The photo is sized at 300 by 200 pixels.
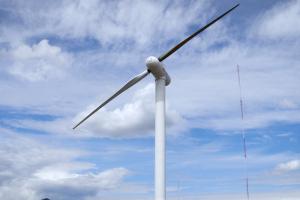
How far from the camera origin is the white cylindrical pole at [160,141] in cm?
5503

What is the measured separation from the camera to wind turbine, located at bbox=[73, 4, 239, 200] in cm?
5547

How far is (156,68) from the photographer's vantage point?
60.5m

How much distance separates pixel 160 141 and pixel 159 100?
6637mm

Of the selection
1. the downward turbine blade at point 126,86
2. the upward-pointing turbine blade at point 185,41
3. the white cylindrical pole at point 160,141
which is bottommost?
the white cylindrical pole at point 160,141

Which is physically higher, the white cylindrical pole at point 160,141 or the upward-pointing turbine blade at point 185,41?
the upward-pointing turbine blade at point 185,41

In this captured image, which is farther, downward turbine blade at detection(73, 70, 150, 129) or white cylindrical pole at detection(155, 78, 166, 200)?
downward turbine blade at detection(73, 70, 150, 129)

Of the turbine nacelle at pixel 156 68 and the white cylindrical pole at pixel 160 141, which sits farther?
the turbine nacelle at pixel 156 68

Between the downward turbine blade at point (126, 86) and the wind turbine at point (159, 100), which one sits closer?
the wind turbine at point (159, 100)

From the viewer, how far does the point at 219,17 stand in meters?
65.1

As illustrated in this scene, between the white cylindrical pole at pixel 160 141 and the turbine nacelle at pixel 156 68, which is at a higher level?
the turbine nacelle at pixel 156 68

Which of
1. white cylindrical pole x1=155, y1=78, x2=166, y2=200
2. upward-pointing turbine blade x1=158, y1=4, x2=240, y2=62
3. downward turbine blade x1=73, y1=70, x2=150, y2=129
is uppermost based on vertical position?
upward-pointing turbine blade x1=158, y1=4, x2=240, y2=62

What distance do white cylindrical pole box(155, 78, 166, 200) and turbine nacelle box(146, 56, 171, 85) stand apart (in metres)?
0.74

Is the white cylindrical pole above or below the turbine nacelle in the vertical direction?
below

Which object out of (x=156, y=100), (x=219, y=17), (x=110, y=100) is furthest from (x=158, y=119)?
(x=219, y=17)
